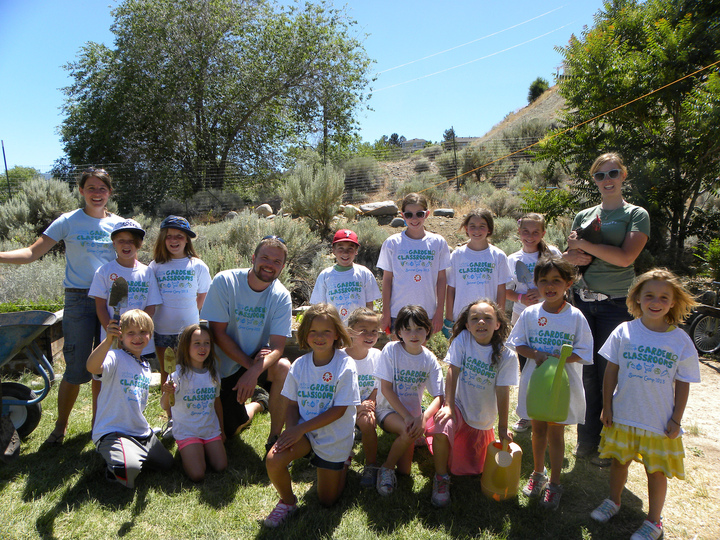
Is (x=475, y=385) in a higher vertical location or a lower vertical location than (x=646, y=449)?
higher

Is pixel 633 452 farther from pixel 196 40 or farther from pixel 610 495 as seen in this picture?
pixel 196 40

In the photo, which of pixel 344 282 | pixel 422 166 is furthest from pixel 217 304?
pixel 422 166

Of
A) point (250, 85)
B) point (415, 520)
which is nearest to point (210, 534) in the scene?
point (415, 520)

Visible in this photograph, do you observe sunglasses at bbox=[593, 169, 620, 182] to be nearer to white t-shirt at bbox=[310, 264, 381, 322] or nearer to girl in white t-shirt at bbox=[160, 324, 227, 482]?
white t-shirt at bbox=[310, 264, 381, 322]

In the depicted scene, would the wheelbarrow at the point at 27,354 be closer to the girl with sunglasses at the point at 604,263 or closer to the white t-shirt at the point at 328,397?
the white t-shirt at the point at 328,397

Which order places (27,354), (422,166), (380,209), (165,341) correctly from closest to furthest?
(27,354)
(165,341)
(380,209)
(422,166)

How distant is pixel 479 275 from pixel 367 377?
121cm

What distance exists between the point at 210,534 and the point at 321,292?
1871mm

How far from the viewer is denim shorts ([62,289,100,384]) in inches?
136

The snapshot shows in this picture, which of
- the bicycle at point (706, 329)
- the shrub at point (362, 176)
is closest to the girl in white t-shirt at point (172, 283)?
the bicycle at point (706, 329)

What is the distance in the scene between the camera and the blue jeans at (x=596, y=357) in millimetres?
3266

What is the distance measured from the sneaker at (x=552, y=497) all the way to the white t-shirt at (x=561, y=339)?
39cm

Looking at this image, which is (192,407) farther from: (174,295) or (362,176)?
(362,176)

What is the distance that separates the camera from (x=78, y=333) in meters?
3.48
